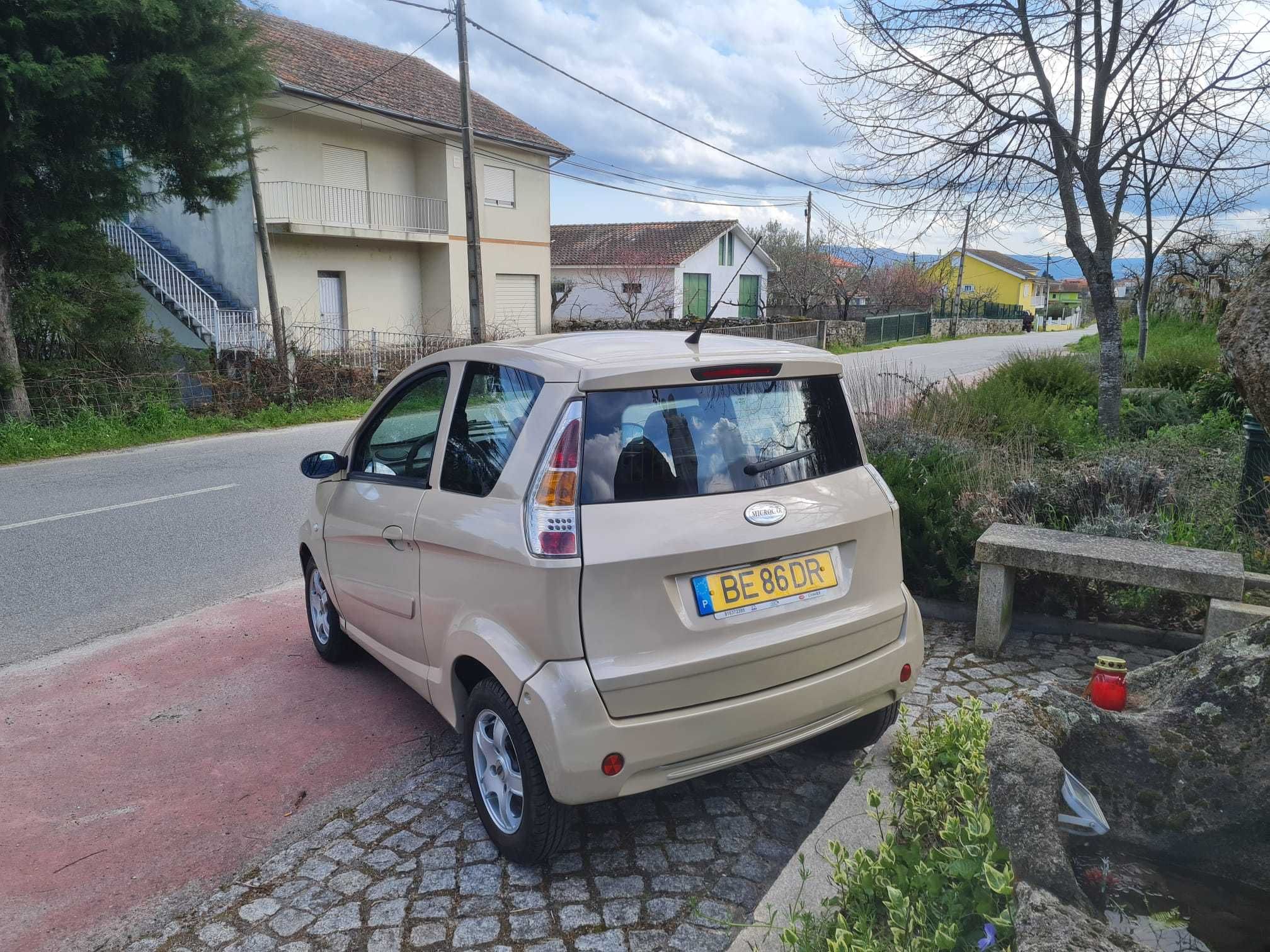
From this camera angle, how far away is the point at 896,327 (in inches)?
1912

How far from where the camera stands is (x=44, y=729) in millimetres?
4492

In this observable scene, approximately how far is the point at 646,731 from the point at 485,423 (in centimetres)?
130

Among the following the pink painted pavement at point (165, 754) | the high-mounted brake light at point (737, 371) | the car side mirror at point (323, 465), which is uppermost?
the high-mounted brake light at point (737, 371)

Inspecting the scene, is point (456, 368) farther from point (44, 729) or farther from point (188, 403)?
point (188, 403)

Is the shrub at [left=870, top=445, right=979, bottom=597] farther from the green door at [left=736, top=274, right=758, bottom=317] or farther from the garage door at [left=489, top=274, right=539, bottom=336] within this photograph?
the green door at [left=736, top=274, right=758, bottom=317]

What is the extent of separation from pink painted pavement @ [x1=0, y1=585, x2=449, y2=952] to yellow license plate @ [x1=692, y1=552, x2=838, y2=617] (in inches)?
73.6

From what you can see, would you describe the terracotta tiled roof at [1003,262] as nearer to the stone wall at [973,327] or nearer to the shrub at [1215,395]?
the stone wall at [973,327]

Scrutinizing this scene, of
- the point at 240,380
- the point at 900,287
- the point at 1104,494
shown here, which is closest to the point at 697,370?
the point at 1104,494

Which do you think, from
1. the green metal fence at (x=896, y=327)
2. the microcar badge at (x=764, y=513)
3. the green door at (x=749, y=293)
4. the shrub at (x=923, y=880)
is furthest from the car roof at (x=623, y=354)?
the green door at (x=749, y=293)

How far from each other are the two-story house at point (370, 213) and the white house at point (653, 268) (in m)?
13.1

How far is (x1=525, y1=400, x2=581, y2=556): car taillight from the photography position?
2912mm

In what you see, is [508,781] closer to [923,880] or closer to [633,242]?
[923,880]

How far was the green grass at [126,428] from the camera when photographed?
13.0m

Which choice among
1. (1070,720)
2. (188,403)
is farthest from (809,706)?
(188,403)
